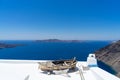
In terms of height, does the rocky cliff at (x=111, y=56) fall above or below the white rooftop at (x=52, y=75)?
below

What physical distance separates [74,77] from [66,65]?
2.92ft

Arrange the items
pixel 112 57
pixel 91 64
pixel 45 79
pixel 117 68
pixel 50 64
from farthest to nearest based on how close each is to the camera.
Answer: pixel 112 57 < pixel 117 68 < pixel 91 64 < pixel 50 64 < pixel 45 79

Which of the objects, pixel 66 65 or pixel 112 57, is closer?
pixel 66 65

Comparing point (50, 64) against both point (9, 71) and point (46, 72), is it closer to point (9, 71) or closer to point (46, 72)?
point (46, 72)

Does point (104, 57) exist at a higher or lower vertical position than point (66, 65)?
lower

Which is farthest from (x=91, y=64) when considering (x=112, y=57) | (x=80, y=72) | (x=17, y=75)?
(x=112, y=57)

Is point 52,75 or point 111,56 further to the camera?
point 111,56

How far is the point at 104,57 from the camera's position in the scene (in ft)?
235

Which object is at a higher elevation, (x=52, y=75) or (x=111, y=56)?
(x=52, y=75)

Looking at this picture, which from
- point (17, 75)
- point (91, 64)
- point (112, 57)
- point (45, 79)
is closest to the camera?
point (45, 79)

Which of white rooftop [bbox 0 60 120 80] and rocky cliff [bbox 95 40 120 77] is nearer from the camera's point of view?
white rooftop [bbox 0 60 120 80]

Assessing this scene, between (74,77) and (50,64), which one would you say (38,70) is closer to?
(50,64)

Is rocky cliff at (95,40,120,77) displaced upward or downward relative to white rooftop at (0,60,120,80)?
downward

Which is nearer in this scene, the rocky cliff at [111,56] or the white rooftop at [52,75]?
the white rooftop at [52,75]
